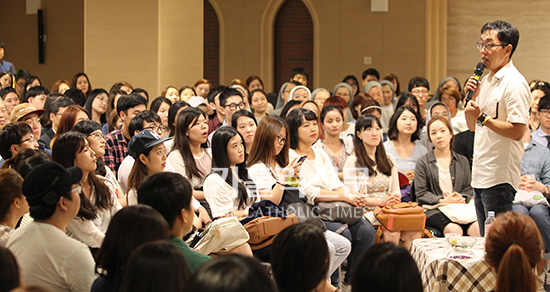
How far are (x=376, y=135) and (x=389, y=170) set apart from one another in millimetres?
296

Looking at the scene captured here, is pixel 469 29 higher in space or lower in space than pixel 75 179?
higher

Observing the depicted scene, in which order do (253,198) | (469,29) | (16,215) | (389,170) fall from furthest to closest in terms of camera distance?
(469,29) → (389,170) → (253,198) → (16,215)

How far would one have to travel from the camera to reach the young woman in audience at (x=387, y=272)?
1752mm

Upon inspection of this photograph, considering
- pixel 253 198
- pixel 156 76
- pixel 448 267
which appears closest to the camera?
pixel 448 267

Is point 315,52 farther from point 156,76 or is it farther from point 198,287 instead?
point 198,287

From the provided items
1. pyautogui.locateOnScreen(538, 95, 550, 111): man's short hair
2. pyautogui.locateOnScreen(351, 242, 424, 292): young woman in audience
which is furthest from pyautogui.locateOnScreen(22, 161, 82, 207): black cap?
pyautogui.locateOnScreen(538, 95, 550, 111): man's short hair

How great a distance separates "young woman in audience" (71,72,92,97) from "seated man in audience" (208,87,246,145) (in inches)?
104

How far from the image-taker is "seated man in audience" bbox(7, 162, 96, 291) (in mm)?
2186

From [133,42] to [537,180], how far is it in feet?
16.8

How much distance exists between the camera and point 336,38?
11.3 m

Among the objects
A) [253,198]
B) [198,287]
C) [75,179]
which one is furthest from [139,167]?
[198,287]

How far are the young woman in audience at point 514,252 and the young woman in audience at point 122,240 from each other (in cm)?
125

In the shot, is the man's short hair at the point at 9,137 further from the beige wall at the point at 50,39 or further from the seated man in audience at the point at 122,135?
the beige wall at the point at 50,39

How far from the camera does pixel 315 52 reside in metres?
11.5
